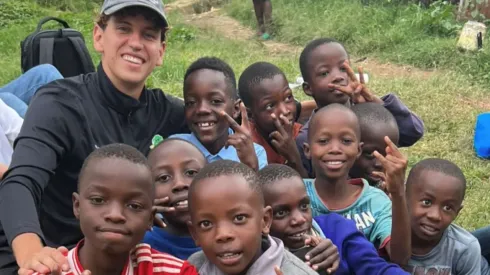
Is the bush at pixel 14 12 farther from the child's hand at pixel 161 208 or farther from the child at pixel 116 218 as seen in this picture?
the child at pixel 116 218

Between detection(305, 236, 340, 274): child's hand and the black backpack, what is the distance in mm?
2451

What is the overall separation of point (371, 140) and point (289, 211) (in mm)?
817

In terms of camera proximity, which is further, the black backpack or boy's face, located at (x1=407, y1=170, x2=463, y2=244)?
the black backpack

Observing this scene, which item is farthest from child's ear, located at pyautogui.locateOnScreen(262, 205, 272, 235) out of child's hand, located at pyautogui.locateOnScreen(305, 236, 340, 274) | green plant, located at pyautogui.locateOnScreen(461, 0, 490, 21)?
green plant, located at pyautogui.locateOnScreen(461, 0, 490, 21)

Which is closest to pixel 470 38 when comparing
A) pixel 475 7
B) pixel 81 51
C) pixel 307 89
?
pixel 475 7

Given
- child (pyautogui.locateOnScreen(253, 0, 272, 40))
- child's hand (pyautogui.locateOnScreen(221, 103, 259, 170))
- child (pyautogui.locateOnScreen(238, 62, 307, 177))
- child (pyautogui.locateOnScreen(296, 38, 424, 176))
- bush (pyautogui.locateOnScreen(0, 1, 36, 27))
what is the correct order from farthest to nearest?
bush (pyautogui.locateOnScreen(0, 1, 36, 27)) → child (pyautogui.locateOnScreen(253, 0, 272, 40)) → child (pyautogui.locateOnScreen(296, 38, 424, 176)) → child (pyautogui.locateOnScreen(238, 62, 307, 177)) → child's hand (pyautogui.locateOnScreen(221, 103, 259, 170))

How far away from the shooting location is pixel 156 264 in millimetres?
2240

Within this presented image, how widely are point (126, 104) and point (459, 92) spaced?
190 inches

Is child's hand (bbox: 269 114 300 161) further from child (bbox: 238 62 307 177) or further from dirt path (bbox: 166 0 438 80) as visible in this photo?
dirt path (bbox: 166 0 438 80)

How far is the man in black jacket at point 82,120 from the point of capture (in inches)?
96.4

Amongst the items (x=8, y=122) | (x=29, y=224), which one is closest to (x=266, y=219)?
(x=29, y=224)

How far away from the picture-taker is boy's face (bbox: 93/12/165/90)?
2.81 meters

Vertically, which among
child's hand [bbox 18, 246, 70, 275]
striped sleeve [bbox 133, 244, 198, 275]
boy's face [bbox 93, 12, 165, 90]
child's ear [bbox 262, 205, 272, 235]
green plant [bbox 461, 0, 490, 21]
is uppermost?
boy's face [bbox 93, 12, 165, 90]

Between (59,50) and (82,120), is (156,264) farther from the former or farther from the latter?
(59,50)
